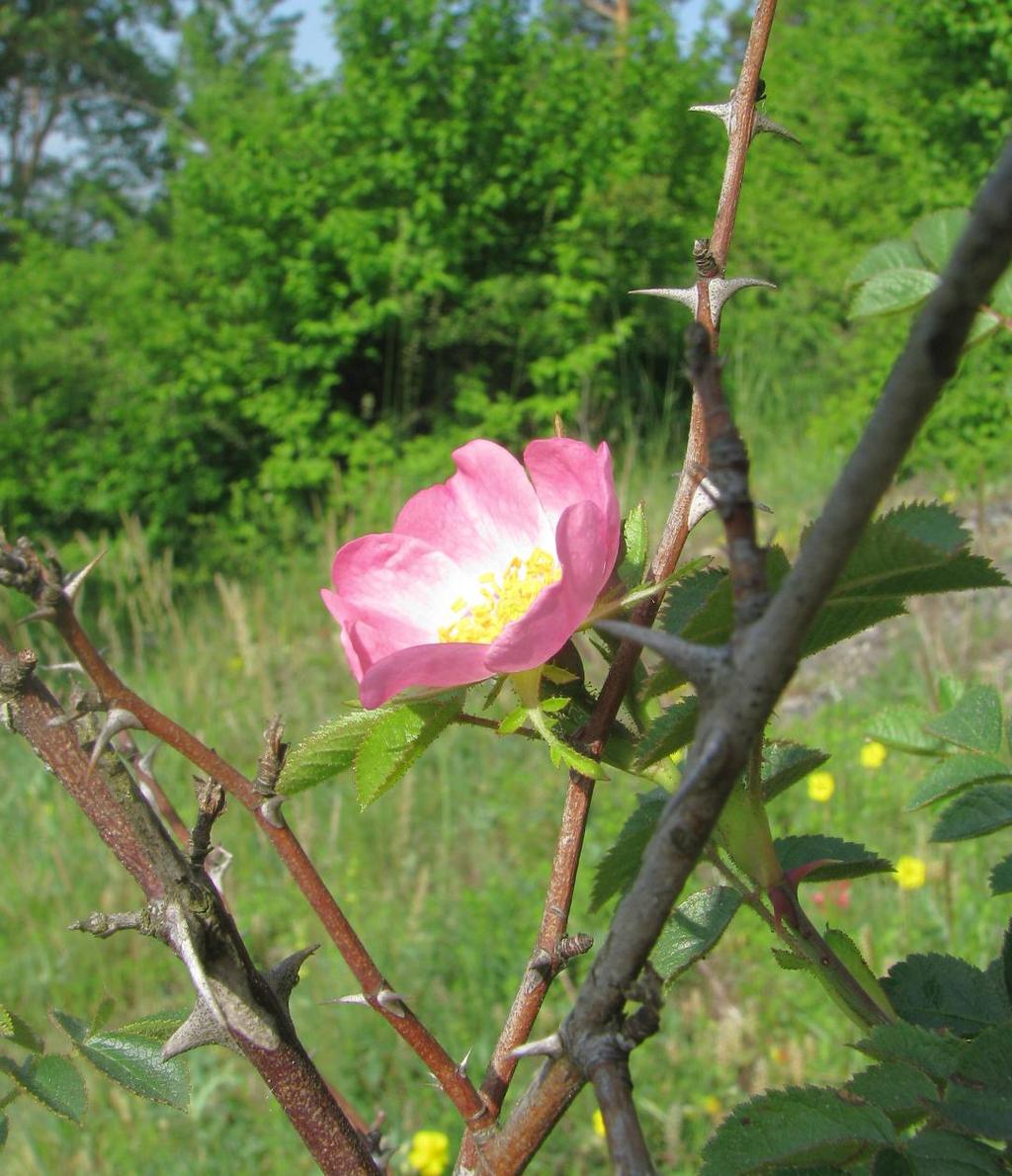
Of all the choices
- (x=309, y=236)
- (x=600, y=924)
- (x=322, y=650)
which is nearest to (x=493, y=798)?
(x=600, y=924)

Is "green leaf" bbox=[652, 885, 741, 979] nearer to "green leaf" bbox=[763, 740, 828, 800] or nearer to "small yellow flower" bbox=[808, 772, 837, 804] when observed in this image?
"green leaf" bbox=[763, 740, 828, 800]

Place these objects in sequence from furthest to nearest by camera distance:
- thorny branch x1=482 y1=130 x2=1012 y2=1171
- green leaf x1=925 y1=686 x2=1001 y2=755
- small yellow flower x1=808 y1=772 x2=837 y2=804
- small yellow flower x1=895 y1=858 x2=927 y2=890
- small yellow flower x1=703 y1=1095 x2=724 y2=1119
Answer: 1. small yellow flower x1=808 y1=772 x2=837 y2=804
2. small yellow flower x1=895 y1=858 x2=927 y2=890
3. small yellow flower x1=703 y1=1095 x2=724 y2=1119
4. green leaf x1=925 y1=686 x2=1001 y2=755
5. thorny branch x1=482 y1=130 x2=1012 y2=1171

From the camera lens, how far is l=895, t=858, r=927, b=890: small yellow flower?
200cm

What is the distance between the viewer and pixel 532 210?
6.39m

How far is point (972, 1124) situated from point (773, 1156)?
0.06m

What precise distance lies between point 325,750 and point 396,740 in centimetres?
3

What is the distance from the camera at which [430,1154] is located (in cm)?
166

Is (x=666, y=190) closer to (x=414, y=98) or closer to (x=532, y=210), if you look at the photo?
(x=532, y=210)

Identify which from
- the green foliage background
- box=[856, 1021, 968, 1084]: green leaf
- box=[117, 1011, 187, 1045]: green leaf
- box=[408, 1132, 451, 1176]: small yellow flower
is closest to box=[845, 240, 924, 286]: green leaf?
box=[856, 1021, 968, 1084]: green leaf

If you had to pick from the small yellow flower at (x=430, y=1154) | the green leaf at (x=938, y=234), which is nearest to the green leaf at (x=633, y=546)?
the green leaf at (x=938, y=234)

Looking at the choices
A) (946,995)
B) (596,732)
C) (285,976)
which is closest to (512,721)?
(596,732)

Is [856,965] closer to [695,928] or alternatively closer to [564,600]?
[695,928]

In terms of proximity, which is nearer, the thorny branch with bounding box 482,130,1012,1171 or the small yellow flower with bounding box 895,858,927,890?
the thorny branch with bounding box 482,130,1012,1171

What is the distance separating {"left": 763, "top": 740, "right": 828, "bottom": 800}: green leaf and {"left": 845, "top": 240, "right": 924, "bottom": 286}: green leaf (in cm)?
24
